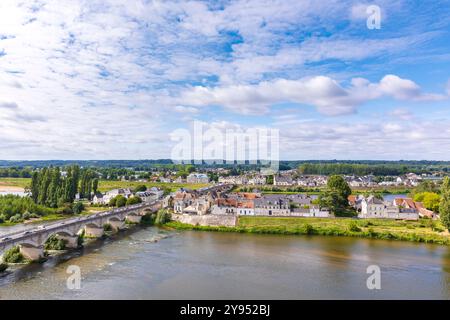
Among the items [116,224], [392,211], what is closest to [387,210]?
[392,211]

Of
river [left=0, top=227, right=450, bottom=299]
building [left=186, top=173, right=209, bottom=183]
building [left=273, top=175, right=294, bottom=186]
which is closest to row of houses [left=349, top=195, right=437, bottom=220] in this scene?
river [left=0, top=227, right=450, bottom=299]

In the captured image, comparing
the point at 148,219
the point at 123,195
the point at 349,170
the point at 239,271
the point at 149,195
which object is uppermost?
the point at 349,170

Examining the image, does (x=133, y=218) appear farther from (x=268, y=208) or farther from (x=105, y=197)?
(x=105, y=197)

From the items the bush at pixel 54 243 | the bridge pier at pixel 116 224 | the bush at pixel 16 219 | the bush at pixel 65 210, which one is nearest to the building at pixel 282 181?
the bush at pixel 65 210

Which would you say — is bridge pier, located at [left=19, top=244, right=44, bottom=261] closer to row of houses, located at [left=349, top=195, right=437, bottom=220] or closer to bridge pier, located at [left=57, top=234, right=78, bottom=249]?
bridge pier, located at [left=57, top=234, right=78, bottom=249]
